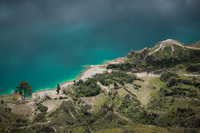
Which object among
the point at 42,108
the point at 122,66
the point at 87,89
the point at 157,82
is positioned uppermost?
the point at 122,66

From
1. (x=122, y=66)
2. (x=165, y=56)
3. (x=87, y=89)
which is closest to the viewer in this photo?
(x=87, y=89)

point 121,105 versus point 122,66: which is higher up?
point 122,66

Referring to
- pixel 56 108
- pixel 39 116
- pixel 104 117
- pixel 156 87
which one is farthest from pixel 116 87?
pixel 39 116

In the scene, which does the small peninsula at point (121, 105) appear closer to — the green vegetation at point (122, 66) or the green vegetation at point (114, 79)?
the green vegetation at point (114, 79)

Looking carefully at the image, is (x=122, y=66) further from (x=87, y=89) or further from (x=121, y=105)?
(x=121, y=105)

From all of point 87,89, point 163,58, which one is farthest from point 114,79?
point 163,58

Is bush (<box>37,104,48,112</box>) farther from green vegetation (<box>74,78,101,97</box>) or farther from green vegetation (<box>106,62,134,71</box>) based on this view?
green vegetation (<box>106,62,134,71</box>)

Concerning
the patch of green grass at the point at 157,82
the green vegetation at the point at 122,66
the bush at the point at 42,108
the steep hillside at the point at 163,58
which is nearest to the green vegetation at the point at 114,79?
the patch of green grass at the point at 157,82

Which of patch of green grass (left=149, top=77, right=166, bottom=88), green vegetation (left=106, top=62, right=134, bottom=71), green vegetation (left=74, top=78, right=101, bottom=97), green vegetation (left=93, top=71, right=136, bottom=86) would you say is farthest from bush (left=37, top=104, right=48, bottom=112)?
green vegetation (left=106, top=62, right=134, bottom=71)

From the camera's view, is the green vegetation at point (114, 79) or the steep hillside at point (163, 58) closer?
the green vegetation at point (114, 79)
